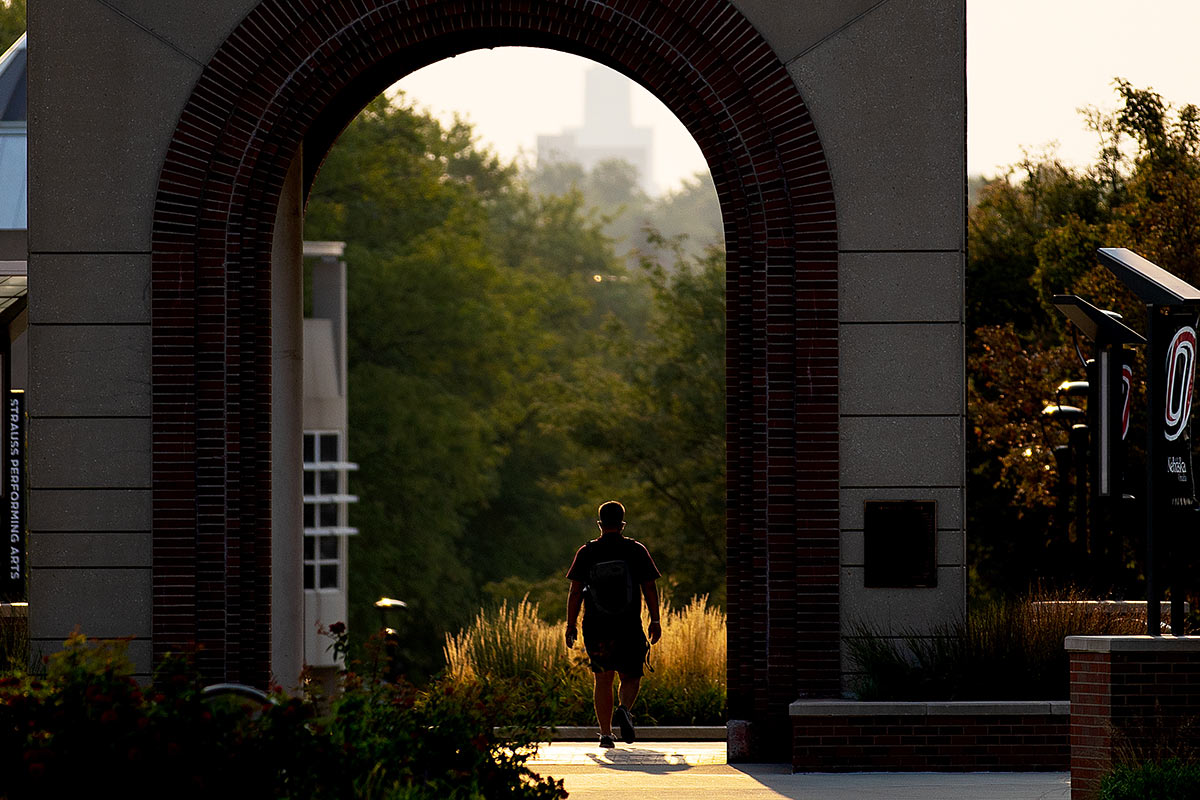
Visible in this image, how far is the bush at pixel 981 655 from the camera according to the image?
13.1 meters

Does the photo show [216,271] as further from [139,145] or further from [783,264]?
[783,264]

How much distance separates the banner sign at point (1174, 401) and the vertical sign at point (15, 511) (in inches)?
408

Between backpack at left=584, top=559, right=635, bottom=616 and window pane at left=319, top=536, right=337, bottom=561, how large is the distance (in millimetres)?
23291

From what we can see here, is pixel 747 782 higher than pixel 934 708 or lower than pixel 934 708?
lower

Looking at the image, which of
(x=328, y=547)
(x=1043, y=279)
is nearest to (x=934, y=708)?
(x=1043, y=279)

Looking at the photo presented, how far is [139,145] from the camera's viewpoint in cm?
1416

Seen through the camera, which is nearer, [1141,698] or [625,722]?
[1141,698]

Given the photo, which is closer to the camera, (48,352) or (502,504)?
(48,352)

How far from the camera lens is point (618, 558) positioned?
14.4 metres

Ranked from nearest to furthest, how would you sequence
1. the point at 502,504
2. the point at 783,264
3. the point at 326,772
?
the point at 326,772 < the point at 783,264 < the point at 502,504

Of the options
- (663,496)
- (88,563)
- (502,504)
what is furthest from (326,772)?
(502,504)

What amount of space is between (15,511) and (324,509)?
20176 mm

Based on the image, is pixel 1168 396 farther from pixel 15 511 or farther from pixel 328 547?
pixel 328 547

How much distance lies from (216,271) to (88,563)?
8.00 feet
